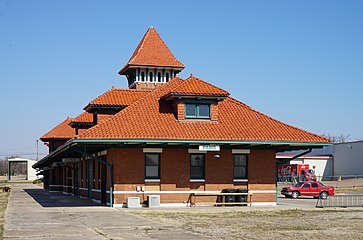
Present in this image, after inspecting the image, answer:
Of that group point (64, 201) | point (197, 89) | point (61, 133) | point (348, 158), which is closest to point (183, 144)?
point (197, 89)

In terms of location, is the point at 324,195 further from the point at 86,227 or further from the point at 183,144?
the point at 86,227

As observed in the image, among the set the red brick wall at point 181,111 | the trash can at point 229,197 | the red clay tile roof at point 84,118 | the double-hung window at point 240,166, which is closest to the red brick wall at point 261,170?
the double-hung window at point 240,166

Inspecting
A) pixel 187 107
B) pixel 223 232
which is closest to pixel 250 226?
pixel 223 232

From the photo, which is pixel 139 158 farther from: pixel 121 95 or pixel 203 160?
pixel 121 95

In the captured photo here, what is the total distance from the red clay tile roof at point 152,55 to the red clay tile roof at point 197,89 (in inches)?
531

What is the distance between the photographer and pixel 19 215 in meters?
24.9

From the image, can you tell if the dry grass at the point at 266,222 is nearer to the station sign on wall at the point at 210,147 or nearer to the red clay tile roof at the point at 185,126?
the station sign on wall at the point at 210,147

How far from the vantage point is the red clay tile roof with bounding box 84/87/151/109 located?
34.7 metres

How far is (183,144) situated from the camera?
29781mm

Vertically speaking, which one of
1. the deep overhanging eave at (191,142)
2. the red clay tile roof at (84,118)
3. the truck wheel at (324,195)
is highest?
the red clay tile roof at (84,118)

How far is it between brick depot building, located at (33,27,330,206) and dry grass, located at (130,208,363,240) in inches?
129

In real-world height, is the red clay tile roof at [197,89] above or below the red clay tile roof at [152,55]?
below

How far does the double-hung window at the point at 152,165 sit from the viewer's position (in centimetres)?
3002

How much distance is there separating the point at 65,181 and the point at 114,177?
79.9 ft
